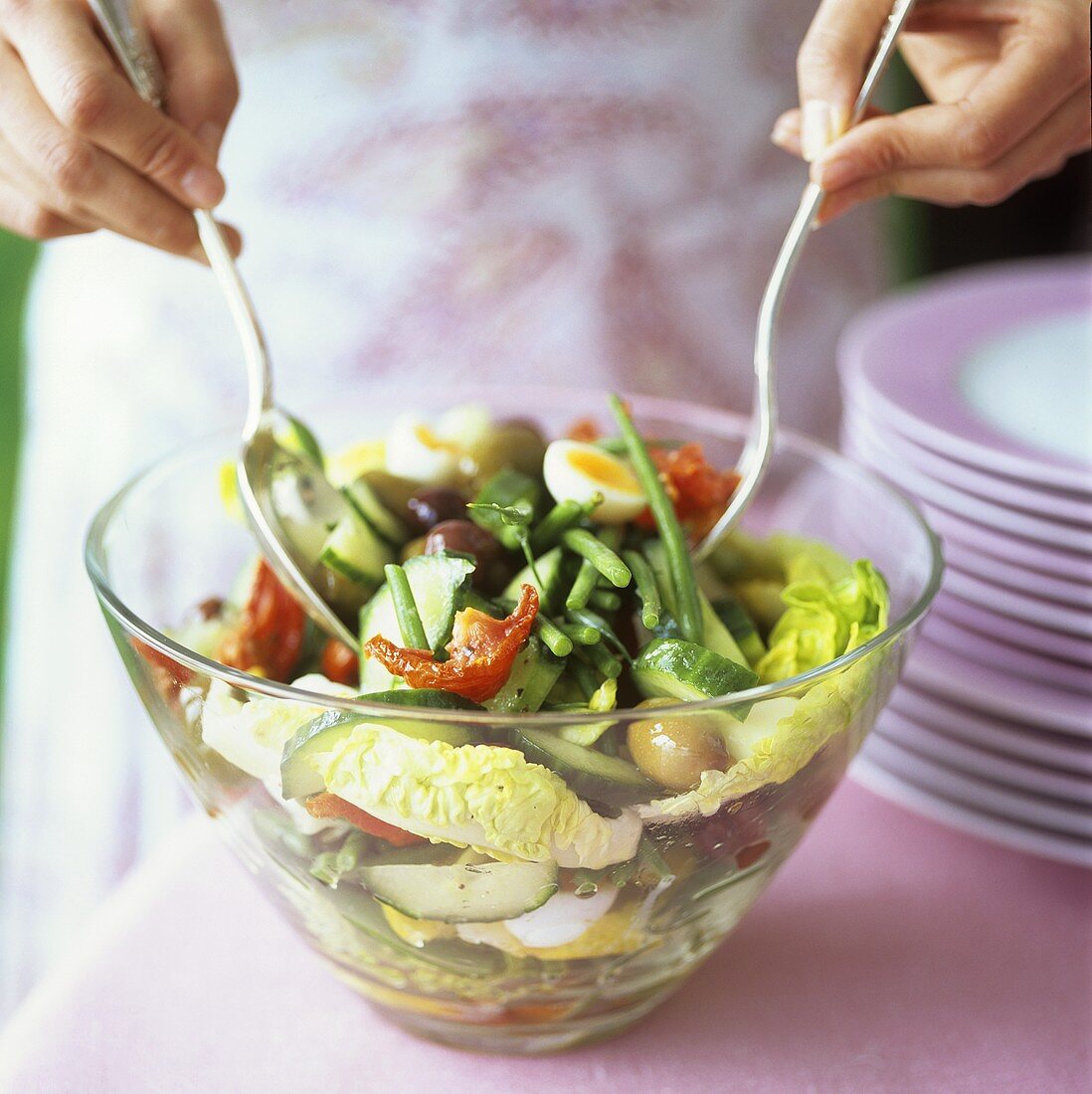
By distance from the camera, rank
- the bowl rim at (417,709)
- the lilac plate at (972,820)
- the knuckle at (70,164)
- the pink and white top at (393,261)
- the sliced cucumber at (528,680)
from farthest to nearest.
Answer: the pink and white top at (393,261) → the lilac plate at (972,820) → the knuckle at (70,164) → the sliced cucumber at (528,680) → the bowl rim at (417,709)

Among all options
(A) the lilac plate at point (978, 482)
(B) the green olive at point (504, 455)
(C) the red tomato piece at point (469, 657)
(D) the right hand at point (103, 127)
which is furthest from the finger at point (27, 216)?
(A) the lilac plate at point (978, 482)

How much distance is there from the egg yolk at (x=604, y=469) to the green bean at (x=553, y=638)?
0.15 m

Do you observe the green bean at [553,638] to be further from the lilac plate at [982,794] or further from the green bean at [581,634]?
the lilac plate at [982,794]

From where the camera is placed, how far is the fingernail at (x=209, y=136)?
2.82 feet

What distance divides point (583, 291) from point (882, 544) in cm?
71


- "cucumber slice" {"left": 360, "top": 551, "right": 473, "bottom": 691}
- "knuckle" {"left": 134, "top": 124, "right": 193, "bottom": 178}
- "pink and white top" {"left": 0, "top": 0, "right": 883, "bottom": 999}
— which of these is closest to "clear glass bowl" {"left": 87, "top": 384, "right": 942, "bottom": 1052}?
"cucumber slice" {"left": 360, "top": 551, "right": 473, "bottom": 691}

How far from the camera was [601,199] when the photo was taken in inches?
58.4

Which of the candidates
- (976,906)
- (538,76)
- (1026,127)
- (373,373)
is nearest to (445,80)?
(538,76)

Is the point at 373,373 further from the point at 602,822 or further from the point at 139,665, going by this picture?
the point at 602,822

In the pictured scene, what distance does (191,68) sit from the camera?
0.86 m

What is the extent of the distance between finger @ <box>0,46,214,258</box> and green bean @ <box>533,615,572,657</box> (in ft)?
1.30

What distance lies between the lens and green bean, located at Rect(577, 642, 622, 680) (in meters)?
0.70

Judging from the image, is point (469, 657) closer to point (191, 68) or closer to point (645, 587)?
point (645, 587)

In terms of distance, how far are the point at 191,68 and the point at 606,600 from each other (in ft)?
1.60
